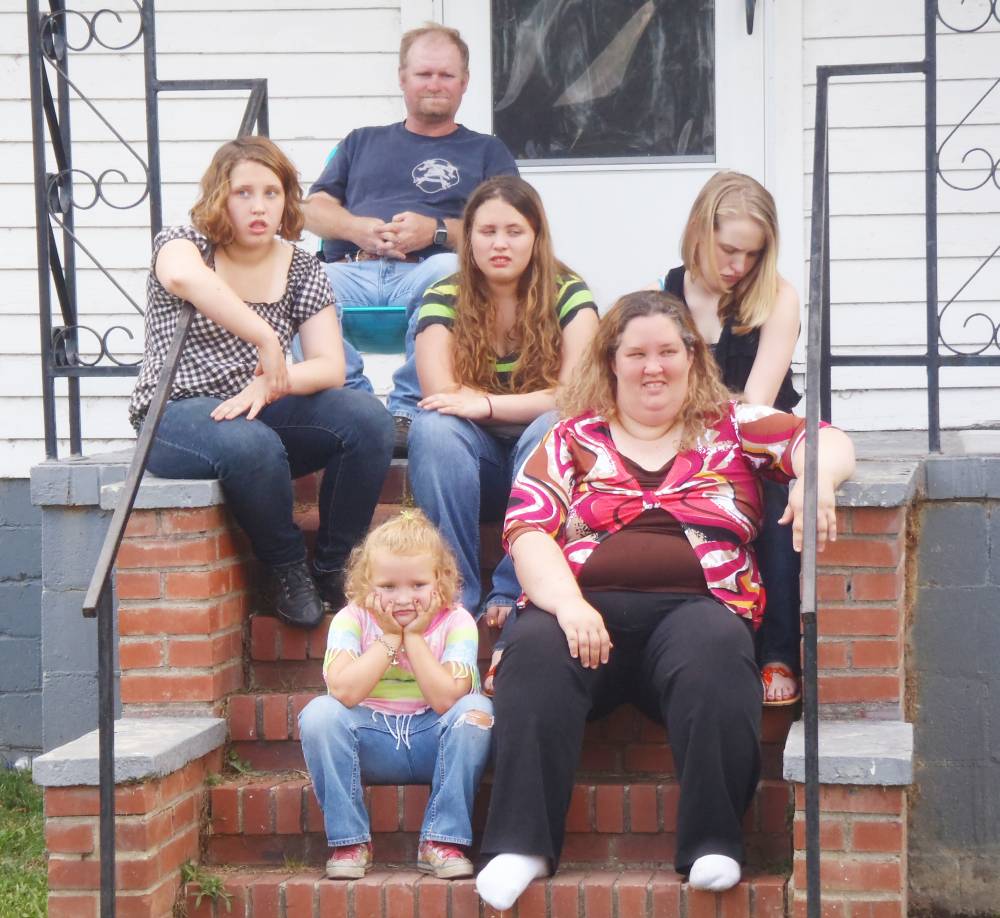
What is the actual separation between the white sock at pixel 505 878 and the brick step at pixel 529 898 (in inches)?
3.2

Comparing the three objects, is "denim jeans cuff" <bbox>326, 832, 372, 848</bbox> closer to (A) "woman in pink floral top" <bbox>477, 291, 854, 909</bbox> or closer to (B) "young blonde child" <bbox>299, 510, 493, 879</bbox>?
(B) "young blonde child" <bbox>299, 510, 493, 879</bbox>

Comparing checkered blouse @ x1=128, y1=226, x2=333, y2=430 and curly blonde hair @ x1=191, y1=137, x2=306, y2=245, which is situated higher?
curly blonde hair @ x1=191, y1=137, x2=306, y2=245

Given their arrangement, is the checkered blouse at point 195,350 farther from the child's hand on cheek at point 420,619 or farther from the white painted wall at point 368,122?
the white painted wall at point 368,122

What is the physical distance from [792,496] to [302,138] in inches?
123

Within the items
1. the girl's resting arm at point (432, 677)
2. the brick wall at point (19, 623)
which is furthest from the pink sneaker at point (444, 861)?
the brick wall at point (19, 623)

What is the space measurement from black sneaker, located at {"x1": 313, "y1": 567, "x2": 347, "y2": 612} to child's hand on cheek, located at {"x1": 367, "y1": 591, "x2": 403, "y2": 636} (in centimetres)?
58

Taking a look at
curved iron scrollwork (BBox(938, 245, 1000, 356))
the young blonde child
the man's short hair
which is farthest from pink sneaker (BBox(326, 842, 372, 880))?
the man's short hair

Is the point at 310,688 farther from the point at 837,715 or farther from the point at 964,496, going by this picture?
the point at 964,496

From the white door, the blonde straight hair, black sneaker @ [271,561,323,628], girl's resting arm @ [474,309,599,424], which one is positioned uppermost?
the white door

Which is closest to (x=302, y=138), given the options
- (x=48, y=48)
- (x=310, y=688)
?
(x=48, y=48)

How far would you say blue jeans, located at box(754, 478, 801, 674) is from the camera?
375 centimetres

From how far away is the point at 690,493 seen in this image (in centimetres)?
362

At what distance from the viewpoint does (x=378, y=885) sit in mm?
3430

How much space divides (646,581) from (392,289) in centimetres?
175
